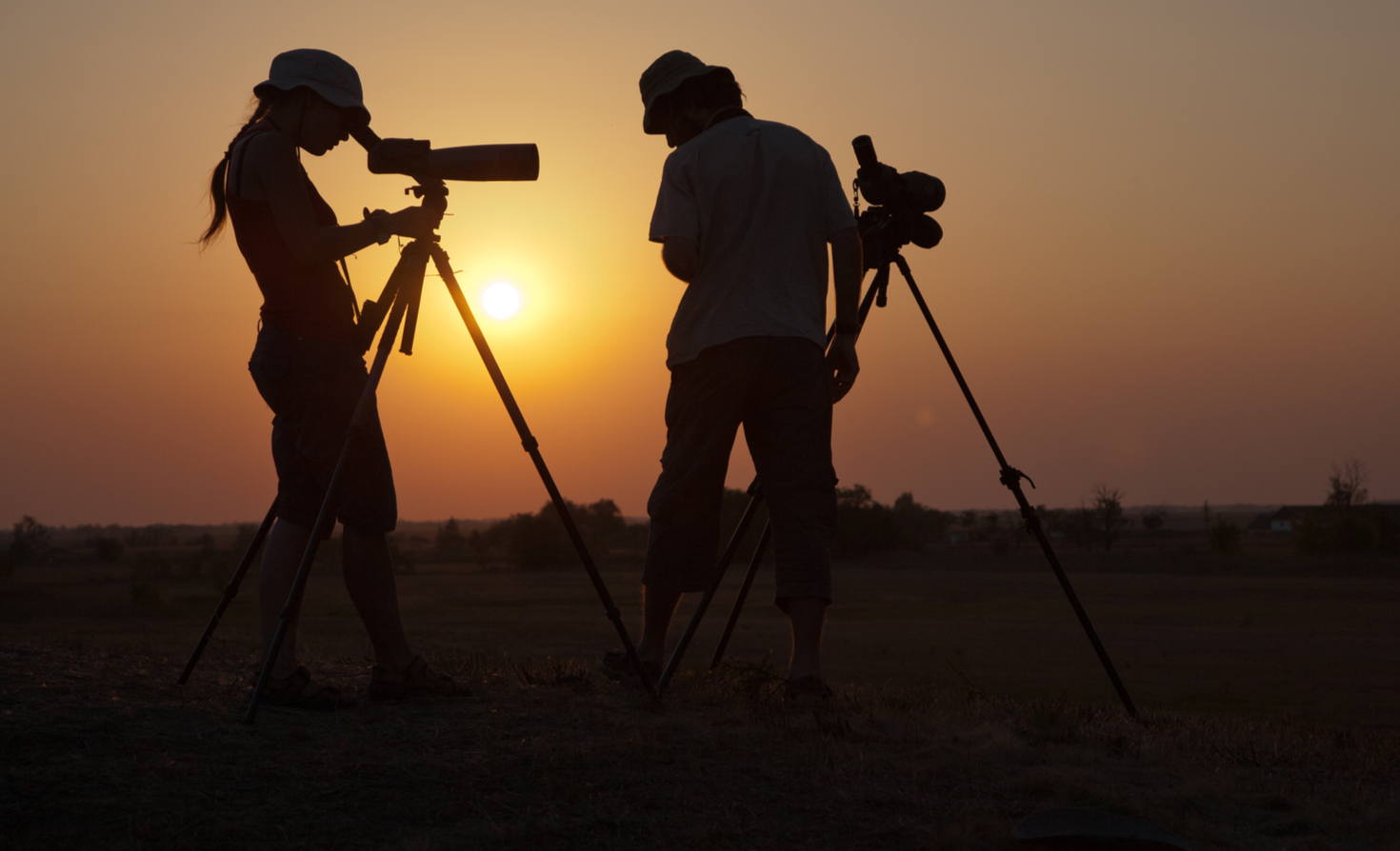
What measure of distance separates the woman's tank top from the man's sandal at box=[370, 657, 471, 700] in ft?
4.37

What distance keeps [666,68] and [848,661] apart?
1351 cm

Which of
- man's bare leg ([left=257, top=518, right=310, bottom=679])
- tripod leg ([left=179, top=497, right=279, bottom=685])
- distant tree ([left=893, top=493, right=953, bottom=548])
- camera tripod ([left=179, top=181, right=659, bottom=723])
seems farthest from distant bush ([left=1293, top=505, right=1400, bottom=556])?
man's bare leg ([left=257, top=518, right=310, bottom=679])

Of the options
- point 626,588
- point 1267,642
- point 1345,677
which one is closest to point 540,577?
point 626,588

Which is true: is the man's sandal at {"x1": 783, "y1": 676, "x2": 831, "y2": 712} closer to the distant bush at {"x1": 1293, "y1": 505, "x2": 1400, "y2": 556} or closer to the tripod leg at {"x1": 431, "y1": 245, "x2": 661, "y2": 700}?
the tripod leg at {"x1": 431, "y1": 245, "x2": 661, "y2": 700}

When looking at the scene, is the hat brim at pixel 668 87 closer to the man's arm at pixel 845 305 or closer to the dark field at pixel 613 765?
the man's arm at pixel 845 305

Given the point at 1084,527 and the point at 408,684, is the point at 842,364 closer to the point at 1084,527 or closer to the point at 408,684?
the point at 408,684

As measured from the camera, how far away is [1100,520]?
232ft

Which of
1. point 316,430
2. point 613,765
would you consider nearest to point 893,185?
point 316,430

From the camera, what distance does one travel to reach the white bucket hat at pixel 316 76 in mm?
3680

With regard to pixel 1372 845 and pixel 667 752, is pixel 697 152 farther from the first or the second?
pixel 1372 845

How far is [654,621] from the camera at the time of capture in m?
4.16

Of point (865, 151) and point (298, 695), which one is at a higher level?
point (865, 151)

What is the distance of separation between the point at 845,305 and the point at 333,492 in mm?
2194

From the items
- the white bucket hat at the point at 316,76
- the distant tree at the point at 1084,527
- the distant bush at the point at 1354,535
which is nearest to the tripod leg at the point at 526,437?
the white bucket hat at the point at 316,76
